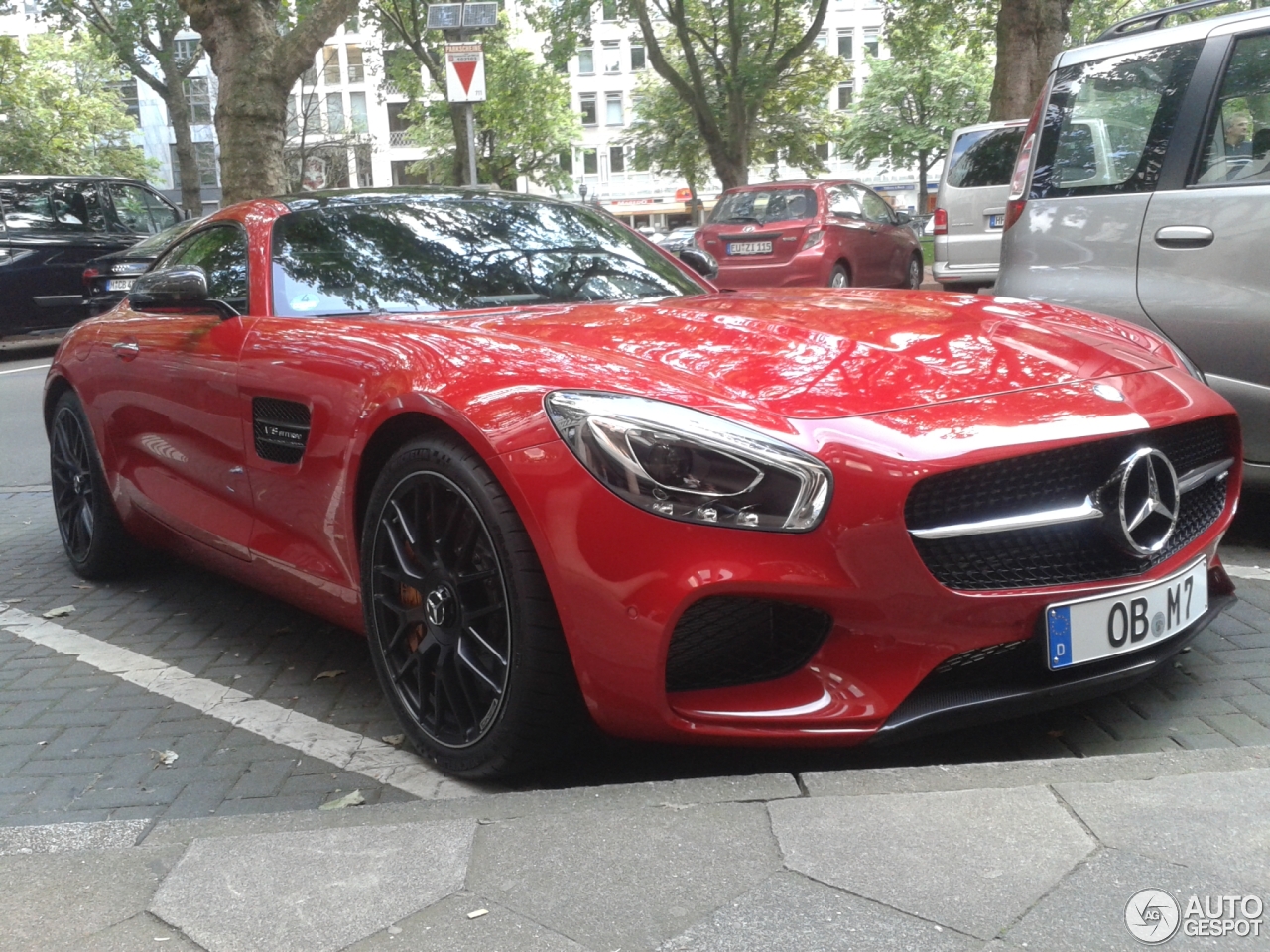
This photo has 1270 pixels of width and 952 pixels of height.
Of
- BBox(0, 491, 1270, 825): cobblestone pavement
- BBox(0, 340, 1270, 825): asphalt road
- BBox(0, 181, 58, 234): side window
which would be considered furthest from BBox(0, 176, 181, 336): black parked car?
BBox(0, 491, 1270, 825): cobblestone pavement

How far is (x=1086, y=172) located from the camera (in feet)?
15.8

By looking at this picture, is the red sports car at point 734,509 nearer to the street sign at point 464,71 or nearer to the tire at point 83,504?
the tire at point 83,504

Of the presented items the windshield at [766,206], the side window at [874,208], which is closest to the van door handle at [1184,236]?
the windshield at [766,206]

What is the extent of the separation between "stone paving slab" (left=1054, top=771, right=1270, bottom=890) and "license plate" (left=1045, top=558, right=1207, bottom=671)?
28cm

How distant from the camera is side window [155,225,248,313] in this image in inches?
159

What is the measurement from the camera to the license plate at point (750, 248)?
15102 mm

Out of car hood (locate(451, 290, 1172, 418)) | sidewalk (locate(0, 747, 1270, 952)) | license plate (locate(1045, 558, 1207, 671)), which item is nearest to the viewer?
sidewalk (locate(0, 747, 1270, 952))

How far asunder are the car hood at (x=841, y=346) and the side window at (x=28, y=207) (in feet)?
44.4

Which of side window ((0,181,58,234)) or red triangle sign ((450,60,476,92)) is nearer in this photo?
red triangle sign ((450,60,476,92))

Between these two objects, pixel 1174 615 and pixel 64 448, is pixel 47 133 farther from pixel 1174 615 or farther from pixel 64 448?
pixel 1174 615

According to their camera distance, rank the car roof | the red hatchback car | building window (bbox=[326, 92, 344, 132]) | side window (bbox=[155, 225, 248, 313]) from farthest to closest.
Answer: building window (bbox=[326, 92, 344, 132]) < the red hatchback car < the car roof < side window (bbox=[155, 225, 248, 313])

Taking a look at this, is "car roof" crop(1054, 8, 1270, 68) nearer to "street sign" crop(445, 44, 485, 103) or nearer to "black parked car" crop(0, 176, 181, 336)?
"street sign" crop(445, 44, 485, 103)

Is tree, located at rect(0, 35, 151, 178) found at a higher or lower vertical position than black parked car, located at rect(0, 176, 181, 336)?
higher

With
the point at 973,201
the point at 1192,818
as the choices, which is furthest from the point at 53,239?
the point at 1192,818
